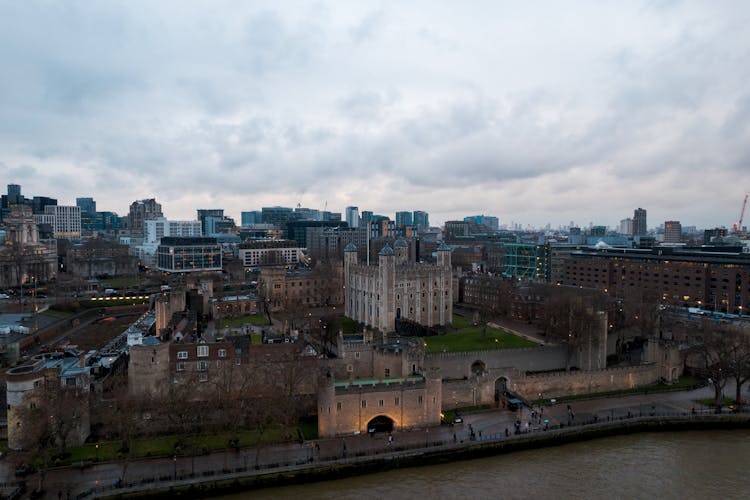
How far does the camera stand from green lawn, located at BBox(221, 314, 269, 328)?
7098 centimetres

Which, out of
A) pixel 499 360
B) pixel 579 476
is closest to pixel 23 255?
pixel 499 360

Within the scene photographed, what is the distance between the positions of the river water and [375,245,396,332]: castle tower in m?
30.4

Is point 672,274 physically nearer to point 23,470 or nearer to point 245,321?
point 245,321

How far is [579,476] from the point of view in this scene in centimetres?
3553

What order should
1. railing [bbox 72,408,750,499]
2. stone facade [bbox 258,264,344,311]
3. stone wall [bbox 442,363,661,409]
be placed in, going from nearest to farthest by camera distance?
railing [bbox 72,408,750,499], stone wall [bbox 442,363,661,409], stone facade [bbox 258,264,344,311]

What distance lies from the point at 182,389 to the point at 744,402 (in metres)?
45.8

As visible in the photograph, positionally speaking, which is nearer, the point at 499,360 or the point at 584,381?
the point at 584,381

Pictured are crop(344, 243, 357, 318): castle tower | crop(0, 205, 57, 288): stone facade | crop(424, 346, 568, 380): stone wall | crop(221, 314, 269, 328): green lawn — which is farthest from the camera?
crop(0, 205, 57, 288): stone facade

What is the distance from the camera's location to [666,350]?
51.7 m

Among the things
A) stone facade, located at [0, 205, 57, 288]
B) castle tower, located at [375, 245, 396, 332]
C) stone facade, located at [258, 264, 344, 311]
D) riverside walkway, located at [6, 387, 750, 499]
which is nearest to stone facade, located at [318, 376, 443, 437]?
riverside walkway, located at [6, 387, 750, 499]

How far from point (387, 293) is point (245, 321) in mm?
20748

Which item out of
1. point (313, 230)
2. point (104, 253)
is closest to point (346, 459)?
point (104, 253)

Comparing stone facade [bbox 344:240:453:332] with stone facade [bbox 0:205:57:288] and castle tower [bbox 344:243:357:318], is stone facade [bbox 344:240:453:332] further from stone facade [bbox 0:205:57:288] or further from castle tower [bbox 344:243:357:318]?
stone facade [bbox 0:205:57:288]

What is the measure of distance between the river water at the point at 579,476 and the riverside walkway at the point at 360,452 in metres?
0.90
